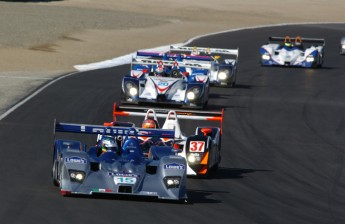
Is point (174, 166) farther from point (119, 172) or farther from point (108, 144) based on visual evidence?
point (108, 144)

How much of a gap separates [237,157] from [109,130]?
16.6ft

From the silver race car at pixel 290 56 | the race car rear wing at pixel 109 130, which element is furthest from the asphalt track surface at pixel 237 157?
the silver race car at pixel 290 56

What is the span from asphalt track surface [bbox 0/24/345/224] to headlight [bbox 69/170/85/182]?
33 cm

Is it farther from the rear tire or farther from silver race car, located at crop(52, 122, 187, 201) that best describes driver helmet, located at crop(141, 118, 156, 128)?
the rear tire

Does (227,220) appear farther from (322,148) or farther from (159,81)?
(159,81)

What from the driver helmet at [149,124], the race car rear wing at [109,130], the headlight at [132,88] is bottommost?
the headlight at [132,88]

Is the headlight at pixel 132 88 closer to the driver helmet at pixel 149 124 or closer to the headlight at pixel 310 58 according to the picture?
the driver helmet at pixel 149 124

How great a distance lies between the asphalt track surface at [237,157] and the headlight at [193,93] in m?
1.12

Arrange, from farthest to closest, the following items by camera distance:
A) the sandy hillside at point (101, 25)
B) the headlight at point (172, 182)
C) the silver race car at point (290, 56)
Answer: the silver race car at point (290, 56) < the sandy hillside at point (101, 25) < the headlight at point (172, 182)

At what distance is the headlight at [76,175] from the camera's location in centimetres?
1678

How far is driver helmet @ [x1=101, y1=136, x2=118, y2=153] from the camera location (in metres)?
18.5

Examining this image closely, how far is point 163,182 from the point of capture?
1716cm

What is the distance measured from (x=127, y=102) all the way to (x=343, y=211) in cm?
1632

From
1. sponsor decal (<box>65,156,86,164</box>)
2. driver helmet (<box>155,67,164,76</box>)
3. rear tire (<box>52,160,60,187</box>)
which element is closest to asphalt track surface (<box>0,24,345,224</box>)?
rear tire (<box>52,160,60,187</box>)
